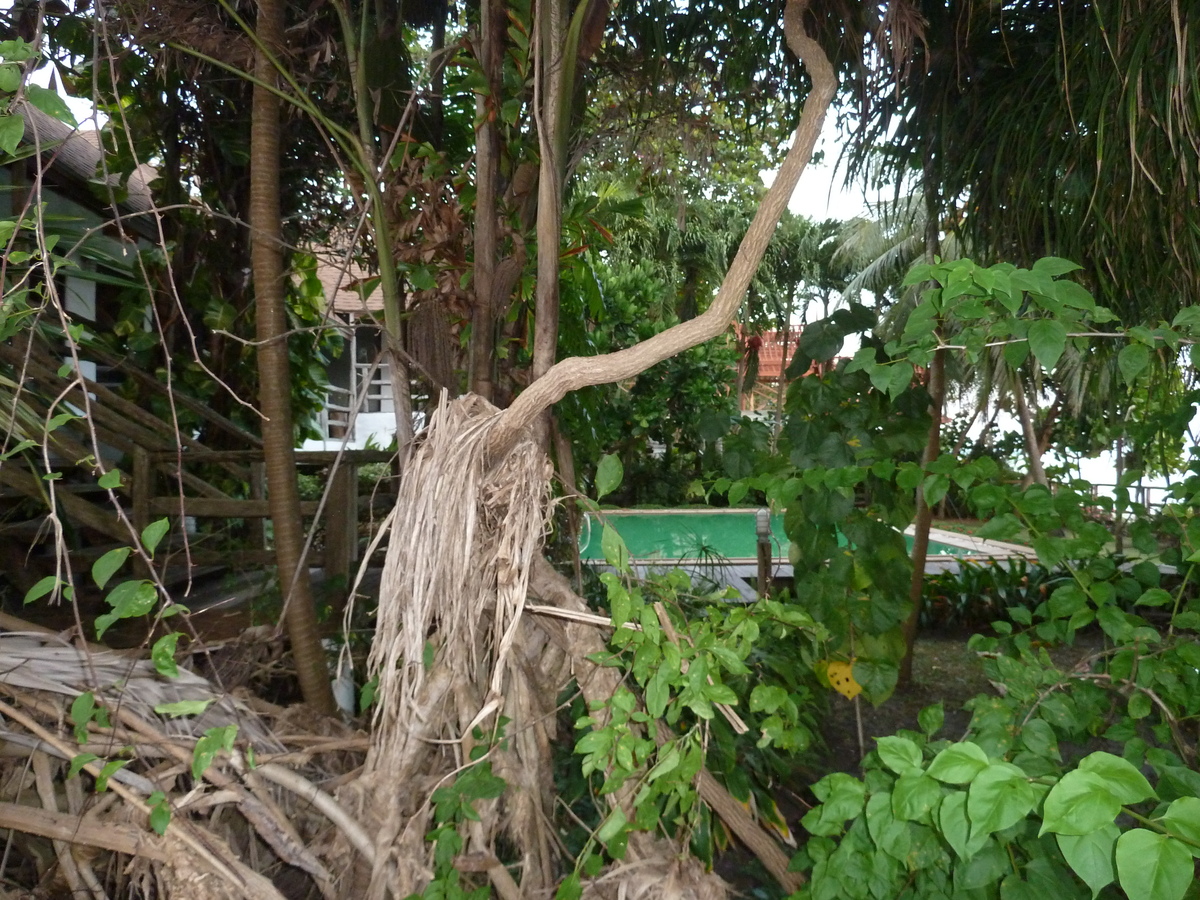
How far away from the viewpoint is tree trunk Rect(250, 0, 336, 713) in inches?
78.1

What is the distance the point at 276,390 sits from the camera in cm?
201

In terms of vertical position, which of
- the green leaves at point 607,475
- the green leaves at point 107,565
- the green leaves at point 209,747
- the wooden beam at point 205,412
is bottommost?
the green leaves at point 209,747

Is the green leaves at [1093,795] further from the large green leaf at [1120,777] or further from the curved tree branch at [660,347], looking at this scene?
the curved tree branch at [660,347]

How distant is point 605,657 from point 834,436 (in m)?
1.03

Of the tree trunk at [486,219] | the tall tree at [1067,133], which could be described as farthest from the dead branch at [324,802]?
the tall tree at [1067,133]

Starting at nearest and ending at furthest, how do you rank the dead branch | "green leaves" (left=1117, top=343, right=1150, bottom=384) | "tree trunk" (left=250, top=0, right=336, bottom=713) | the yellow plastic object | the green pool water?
"green leaves" (left=1117, top=343, right=1150, bottom=384), the dead branch, "tree trunk" (left=250, top=0, right=336, bottom=713), the yellow plastic object, the green pool water

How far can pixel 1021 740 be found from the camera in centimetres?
125

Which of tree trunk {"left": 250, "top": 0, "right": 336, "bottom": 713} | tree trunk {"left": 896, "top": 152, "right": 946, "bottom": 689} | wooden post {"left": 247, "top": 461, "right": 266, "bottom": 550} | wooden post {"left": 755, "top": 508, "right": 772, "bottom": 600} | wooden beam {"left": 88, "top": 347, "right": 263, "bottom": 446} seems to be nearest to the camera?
tree trunk {"left": 250, "top": 0, "right": 336, "bottom": 713}

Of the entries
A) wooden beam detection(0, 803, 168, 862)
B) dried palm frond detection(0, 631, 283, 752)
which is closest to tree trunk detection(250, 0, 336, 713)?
dried palm frond detection(0, 631, 283, 752)

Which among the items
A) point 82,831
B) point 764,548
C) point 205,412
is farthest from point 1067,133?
point 205,412

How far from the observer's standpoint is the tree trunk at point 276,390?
1.98 metres

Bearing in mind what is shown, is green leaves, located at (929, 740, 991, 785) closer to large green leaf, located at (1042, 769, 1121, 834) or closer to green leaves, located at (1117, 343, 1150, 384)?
large green leaf, located at (1042, 769, 1121, 834)

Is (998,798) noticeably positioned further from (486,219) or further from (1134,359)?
(486,219)

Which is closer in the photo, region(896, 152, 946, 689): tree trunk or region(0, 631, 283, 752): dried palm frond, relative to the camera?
region(0, 631, 283, 752): dried palm frond
